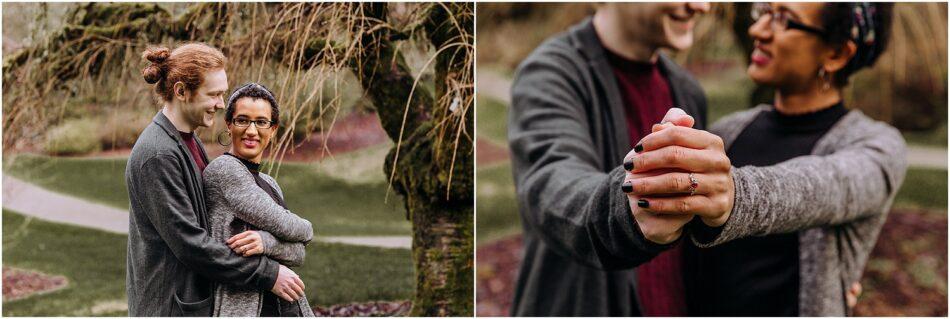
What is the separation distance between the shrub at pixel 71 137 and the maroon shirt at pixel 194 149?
2.16ft

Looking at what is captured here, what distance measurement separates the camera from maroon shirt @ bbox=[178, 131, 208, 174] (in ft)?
5.87

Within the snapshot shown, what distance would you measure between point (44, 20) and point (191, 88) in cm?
79


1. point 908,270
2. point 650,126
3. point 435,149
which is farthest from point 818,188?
point 908,270

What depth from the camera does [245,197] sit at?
5.96 feet

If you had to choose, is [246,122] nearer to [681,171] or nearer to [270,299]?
[270,299]

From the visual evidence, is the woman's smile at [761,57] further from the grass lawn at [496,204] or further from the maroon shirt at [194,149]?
the maroon shirt at [194,149]

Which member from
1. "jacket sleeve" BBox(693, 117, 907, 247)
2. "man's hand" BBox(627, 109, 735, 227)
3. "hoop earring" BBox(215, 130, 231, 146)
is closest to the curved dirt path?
"hoop earring" BBox(215, 130, 231, 146)

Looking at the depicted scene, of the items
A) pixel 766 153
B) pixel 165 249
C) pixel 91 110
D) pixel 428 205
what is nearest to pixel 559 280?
pixel 428 205

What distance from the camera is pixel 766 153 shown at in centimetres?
206

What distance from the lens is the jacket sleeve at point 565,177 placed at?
127 cm

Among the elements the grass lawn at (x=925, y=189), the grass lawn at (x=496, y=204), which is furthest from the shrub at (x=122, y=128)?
the grass lawn at (x=925, y=189)

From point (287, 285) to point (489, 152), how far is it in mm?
1393

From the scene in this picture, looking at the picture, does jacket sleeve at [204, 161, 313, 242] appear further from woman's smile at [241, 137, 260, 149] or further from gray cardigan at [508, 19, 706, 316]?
gray cardigan at [508, 19, 706, 316]

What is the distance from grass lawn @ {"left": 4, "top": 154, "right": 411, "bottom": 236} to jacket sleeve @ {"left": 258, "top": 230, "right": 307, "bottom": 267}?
199 mm
